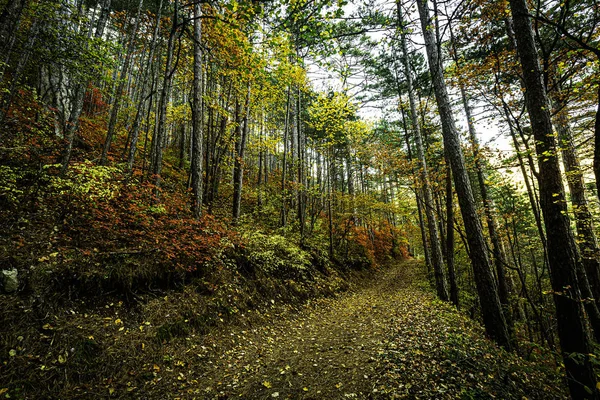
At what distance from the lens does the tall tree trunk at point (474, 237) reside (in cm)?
560

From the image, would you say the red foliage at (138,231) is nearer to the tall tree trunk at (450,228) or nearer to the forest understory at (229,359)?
the forest understory at (229,359)

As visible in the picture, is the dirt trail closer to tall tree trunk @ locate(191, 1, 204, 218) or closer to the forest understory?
the forest understory

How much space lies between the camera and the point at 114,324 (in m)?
4.07

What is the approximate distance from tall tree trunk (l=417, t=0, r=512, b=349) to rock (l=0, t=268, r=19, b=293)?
325 inches

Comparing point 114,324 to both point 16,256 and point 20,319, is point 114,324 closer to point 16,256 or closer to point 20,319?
point 20,319

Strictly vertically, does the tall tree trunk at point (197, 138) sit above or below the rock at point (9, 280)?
above

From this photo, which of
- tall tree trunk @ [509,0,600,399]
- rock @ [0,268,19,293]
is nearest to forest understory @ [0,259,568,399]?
rock @ [0,268,19,293]

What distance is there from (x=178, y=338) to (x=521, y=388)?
5901mm

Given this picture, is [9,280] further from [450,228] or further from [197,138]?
[450,228]

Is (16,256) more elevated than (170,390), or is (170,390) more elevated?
(16,256)

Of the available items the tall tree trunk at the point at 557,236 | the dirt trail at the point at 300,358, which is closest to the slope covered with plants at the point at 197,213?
the tall tree trunk at the point at 557,236

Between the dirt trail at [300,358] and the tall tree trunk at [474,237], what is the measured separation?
228cm

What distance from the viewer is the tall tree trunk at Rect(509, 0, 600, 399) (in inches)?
131

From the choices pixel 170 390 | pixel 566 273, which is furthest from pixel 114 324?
pixel 566 273
